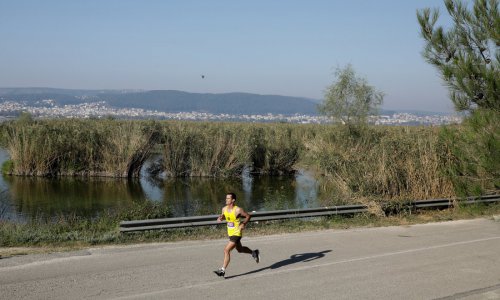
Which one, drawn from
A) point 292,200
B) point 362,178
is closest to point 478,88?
point 362,178

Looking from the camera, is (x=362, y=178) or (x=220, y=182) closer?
(x=362, y=178)

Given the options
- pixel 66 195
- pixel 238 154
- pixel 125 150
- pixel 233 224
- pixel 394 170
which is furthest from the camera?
pixel 238 154

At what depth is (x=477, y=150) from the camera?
13.5m

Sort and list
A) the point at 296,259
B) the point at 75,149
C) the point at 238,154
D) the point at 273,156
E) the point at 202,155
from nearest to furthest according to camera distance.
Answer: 1. the point at 296,259
2. the point at 75,149
3. the point at 238,154
4. the point at 202,155
5. the point at 273,156

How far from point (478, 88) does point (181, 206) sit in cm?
1301

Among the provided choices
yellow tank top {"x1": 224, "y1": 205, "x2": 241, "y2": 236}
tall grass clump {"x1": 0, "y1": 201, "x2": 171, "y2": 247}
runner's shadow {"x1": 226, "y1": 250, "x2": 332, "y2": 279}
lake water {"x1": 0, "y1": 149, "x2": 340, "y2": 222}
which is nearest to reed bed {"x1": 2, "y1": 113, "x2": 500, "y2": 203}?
lake water {"x1": 0, "y1": 149, "x2": 340, "y2": 222}

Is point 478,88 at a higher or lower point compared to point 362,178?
higher

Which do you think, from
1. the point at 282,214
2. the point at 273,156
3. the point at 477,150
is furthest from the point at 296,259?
the point at 273,156

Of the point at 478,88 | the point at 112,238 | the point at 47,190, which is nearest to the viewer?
the point at 112,238

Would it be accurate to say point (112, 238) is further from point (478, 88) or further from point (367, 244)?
point (478, 88)

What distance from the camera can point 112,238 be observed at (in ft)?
40.7

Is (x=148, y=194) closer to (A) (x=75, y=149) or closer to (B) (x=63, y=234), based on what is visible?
(A) (x=75, y=149)

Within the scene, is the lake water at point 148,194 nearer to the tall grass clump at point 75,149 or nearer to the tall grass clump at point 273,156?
the tall grass clump at point 75,149

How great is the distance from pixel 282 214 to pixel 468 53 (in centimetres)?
668
